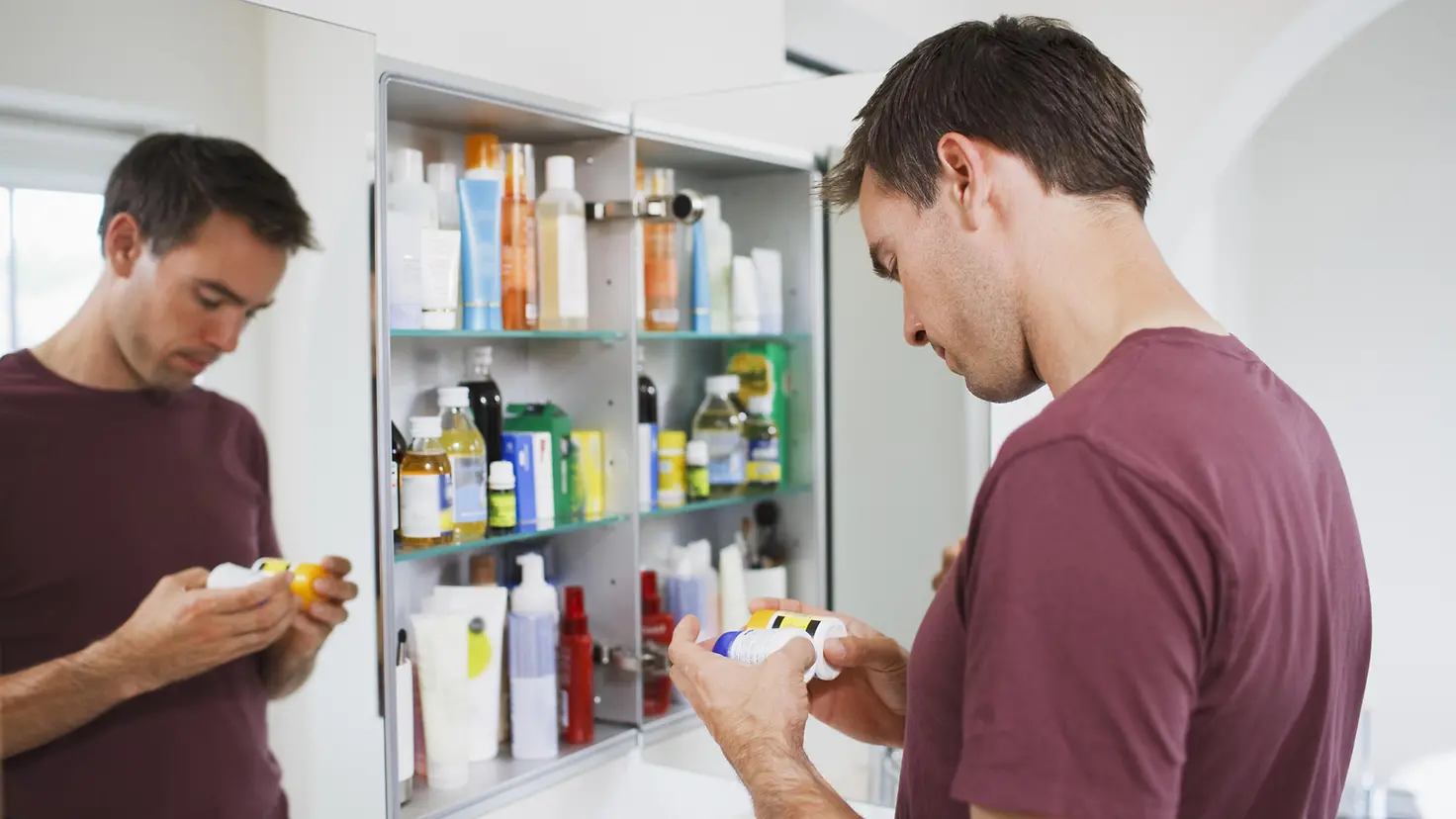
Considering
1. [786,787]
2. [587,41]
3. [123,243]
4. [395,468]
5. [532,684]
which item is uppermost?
[587,41]

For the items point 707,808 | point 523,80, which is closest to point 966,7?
point 523,80

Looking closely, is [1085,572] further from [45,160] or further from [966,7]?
[966,7]

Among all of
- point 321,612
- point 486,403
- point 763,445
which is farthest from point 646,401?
point 321,612

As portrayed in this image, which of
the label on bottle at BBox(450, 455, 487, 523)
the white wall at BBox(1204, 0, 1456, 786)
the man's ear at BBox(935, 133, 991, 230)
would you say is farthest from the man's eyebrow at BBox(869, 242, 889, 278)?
the white wall at BBox(1204, 0, 1456, 786)

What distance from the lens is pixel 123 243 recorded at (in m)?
1.05

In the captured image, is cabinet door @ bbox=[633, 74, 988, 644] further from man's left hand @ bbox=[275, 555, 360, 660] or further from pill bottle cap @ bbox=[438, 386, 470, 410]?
man's left hand @ bbox=[275, 555, 360, 660]

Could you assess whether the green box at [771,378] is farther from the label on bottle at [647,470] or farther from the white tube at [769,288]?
the label on bottle at [647,470]

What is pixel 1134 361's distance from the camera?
0.72 metres

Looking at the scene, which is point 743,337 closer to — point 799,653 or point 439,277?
point 439,277

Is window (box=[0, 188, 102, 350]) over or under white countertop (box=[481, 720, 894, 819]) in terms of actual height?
over

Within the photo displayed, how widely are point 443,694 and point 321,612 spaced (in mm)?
303

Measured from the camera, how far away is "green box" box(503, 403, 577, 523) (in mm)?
1681

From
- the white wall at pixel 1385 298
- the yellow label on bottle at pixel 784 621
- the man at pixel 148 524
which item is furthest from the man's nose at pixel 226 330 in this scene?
the white wall at pixel 1385 298

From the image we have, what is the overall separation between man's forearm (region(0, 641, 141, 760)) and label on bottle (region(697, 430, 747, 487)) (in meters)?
1.00
